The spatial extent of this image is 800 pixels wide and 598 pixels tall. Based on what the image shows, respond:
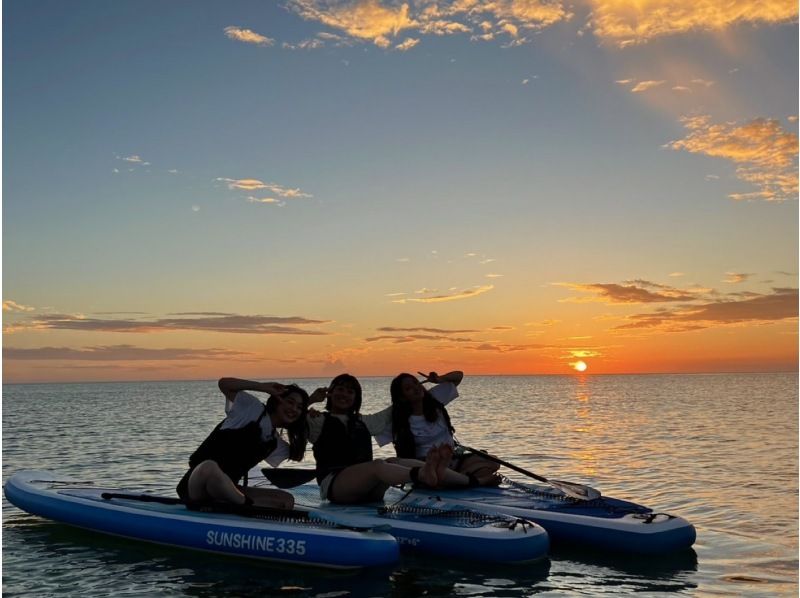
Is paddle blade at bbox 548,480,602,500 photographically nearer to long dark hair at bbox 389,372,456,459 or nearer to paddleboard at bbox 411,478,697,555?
paddleboard at bbox 411,478,697,555

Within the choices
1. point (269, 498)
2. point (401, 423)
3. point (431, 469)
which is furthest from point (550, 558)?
point (269, 498)

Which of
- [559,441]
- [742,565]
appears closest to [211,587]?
[742,565]

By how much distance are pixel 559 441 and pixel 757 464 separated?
923 centimetres

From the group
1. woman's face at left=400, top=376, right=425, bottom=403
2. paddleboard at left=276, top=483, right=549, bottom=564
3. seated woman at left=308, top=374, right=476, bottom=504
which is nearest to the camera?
paddleboard at left=276, top=483, right=549, bottom=564

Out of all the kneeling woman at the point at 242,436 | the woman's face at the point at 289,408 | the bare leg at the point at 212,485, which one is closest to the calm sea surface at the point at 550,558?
the bare leg at the point at 212,485

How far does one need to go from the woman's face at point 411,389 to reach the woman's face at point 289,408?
2702 mm

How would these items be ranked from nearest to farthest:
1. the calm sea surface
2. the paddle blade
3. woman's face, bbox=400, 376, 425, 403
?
the calm sea surface → the paddle blade → woman's face, bbox=400, 376, 425, 403

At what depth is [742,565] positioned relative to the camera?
8.91 meters

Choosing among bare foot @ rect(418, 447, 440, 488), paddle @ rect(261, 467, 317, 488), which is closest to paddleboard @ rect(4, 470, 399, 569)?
bare foot @ rect(418, 447, 440, 488)

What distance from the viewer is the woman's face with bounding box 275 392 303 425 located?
28.8 feet

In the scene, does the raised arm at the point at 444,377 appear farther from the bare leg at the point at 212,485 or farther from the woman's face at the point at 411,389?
the bare leg at the point at 212,485

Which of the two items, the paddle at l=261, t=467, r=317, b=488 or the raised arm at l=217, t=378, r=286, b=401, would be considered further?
the paddle at l=261, t=467, r=317, b=488

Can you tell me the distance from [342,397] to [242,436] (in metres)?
1.87

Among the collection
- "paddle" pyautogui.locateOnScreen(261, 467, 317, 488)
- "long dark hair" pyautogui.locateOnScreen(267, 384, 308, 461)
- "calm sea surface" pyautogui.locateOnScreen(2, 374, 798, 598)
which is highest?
"long dark hair" pyautogui.locateOnScreen(267, 384, 308, 461)
